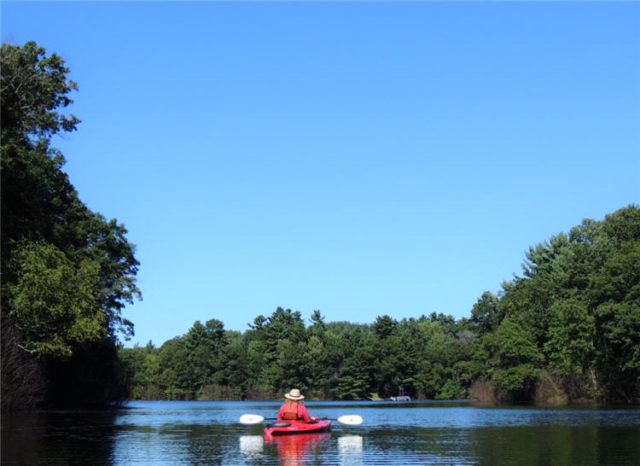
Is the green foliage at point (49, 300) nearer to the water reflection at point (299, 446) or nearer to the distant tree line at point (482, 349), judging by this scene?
the water reflection at point (299, 446)

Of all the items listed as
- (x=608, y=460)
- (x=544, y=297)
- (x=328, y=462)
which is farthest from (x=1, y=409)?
(x=544, y=297)

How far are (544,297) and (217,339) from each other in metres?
85.2

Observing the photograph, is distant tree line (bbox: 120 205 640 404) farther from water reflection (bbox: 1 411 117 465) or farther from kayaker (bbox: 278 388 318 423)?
water reflection (bbox: 1 411 117 465)

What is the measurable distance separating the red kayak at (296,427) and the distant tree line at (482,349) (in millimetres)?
35949

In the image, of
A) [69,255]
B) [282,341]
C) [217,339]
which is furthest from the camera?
[217,339]

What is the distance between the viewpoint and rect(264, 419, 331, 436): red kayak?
88.1 ft

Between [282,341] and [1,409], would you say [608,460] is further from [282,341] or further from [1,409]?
[282,341]

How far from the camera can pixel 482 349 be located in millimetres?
80375

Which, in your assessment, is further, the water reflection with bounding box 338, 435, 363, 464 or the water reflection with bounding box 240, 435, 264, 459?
the water reflection with bounding box 240, 435, 264, 459

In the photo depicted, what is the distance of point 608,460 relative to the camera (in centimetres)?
1770

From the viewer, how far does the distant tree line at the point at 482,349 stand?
61375 mm

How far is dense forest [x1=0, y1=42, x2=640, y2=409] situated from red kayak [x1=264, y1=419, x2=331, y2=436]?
17.1 meters

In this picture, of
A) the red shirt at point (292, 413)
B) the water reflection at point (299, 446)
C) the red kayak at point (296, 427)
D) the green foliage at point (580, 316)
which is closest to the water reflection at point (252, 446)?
the water reflection at point (299, 446)

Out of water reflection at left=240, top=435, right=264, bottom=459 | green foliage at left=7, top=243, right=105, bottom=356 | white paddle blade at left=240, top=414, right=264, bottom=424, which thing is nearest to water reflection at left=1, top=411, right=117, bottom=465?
water reflection at left=240, top=435, right=264, bottom=459
